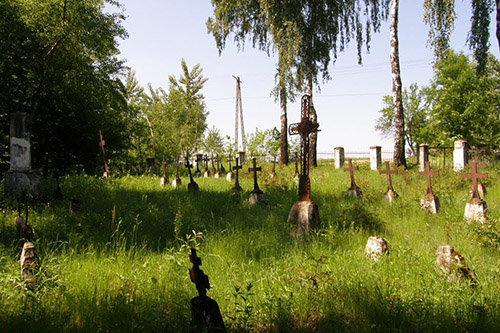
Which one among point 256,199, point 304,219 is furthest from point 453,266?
point 256,199

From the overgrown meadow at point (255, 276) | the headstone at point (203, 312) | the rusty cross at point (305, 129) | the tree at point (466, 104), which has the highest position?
the tree at point (466, 104)

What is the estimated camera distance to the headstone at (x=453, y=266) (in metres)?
3.16

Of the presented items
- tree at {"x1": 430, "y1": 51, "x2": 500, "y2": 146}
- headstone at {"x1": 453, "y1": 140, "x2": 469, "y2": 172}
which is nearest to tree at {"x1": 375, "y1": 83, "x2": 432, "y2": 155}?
tree at {"x1": 430, "y1": 51, "x2": 500, "y2": 146}

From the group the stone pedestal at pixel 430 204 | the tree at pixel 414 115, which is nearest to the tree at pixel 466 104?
the tree at pixel 414 115

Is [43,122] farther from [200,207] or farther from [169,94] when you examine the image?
[169,94]

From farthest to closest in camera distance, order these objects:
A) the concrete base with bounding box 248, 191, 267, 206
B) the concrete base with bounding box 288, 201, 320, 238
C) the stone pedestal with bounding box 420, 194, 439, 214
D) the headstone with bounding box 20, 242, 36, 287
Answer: the concrete base with bounding box 248, 191, 267, 206
the stone pedestal with bounding box 420, 194, 439, 214
the concrete base with bounding box 288, 201, 320, 238
the headstone with bounding box 20, 242, 36, 287

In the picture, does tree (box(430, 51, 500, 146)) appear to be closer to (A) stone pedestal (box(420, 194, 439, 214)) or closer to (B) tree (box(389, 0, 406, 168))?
(B) tree (box(389, 0, 406, 168))

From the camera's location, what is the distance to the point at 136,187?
31.7 feet

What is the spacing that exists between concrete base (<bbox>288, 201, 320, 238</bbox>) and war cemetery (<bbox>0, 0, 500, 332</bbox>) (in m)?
0.03

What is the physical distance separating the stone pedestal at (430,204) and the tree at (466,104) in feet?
86.0

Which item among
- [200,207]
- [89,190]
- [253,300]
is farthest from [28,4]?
[253,300]

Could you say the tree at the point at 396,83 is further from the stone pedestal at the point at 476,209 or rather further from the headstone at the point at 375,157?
the stone pedestal at the point at 476,209

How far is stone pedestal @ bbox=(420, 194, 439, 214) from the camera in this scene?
22.4 ft

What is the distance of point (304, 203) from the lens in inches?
221
